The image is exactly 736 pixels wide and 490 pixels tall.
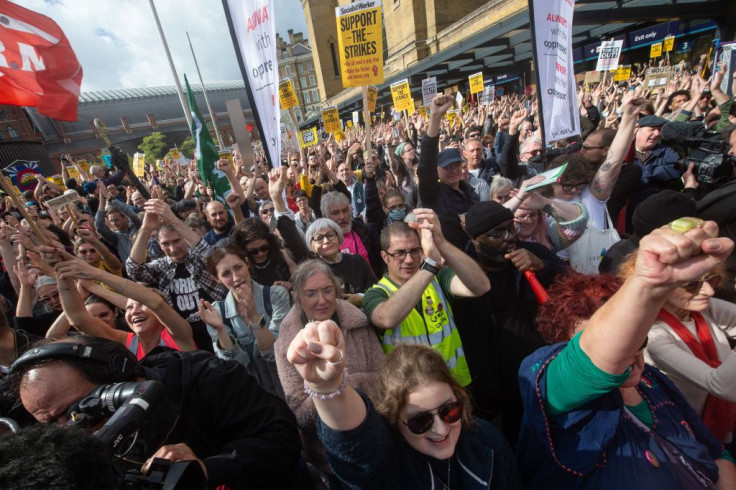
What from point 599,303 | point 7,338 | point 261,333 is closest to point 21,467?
point 261,333

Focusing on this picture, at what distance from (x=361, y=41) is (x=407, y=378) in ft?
14.4

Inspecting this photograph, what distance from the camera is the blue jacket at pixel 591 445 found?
1128mm

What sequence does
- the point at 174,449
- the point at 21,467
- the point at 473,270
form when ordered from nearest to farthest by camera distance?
the point at 21,467
the point at 174,449
the point at 473,270

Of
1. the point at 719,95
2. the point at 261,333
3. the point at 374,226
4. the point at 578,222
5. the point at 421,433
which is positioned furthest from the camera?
the point at 719,95

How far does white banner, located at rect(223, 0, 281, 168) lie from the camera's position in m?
2.77

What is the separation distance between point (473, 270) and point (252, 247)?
1847 millimetres

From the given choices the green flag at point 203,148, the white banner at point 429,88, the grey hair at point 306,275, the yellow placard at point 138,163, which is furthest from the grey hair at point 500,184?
the yellow placard at point 138,163

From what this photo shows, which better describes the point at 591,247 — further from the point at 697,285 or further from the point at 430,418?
the point at 430,418

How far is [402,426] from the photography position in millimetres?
1262

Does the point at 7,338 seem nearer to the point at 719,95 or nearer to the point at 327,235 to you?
the point at 327,235

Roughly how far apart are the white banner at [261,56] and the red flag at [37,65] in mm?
2486

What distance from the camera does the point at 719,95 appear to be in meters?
4.57

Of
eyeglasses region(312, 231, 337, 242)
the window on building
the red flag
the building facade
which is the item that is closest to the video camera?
eyeglasses region(312, 231, 337, 242)

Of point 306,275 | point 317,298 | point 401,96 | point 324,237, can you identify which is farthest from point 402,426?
point 401,96
